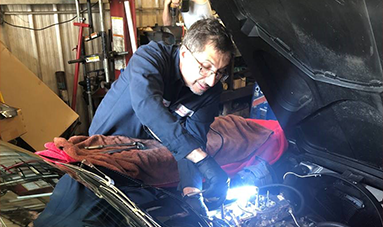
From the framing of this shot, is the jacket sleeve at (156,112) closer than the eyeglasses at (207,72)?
Yes

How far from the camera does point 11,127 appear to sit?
2408 mm

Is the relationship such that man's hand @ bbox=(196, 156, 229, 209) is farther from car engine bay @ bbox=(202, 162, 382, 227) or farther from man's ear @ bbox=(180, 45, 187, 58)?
man's ear @ bbox=(180, 45, 187, 58)

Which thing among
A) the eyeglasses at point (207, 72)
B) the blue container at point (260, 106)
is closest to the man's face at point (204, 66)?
the eyeglasses at point (207, 72)

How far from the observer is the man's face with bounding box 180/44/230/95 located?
4.23 ft

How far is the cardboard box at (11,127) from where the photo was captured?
7.61 feet

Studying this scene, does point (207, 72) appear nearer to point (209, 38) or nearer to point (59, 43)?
point (209, 38)

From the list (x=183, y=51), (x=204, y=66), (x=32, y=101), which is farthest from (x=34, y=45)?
(x=204, y=66)

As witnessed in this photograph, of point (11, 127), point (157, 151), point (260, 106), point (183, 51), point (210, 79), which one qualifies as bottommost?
point (260, 106)

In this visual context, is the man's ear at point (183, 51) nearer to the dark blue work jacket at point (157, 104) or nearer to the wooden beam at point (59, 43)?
the dark blue work jacket at point (157, 104)

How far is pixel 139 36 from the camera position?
138 inches

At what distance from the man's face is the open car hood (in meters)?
0.11

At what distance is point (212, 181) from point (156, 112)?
0.33 metres

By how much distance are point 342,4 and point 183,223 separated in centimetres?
74

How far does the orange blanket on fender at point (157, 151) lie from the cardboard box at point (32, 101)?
1.63m
